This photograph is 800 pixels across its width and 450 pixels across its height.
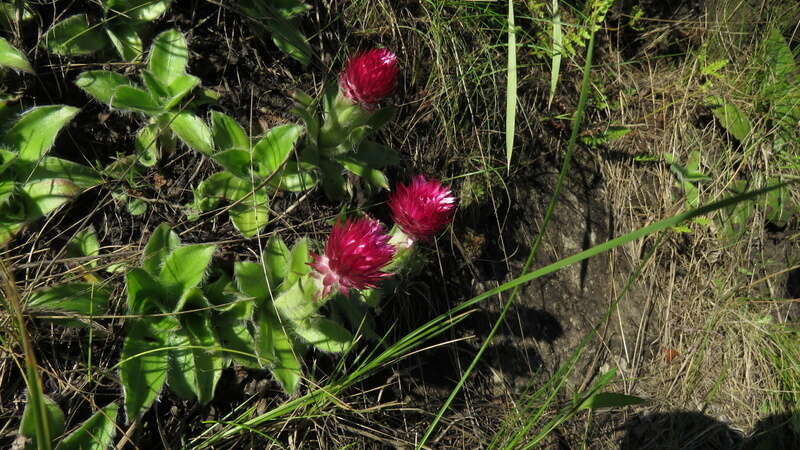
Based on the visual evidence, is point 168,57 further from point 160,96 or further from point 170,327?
point 170,327

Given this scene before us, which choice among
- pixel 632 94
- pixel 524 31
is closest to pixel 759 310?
pixel 632 94

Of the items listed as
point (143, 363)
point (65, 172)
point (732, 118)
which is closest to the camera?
point (143, 363)

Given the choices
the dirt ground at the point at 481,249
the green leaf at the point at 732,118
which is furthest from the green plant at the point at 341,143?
the green leaf at the point at 732,118

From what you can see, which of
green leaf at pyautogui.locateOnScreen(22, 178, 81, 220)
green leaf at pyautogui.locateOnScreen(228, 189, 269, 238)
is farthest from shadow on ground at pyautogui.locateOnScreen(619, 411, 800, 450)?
green leaf at pyautogui.locateOnScreen(22, 178, 81, 220)

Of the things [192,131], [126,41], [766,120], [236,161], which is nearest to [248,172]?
[236,161]

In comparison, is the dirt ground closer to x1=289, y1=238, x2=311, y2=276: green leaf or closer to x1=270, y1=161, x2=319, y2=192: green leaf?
x1=270, y1=161, x2=319, y2=192: green leaf

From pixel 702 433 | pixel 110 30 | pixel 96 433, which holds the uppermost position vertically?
pixel 110 30

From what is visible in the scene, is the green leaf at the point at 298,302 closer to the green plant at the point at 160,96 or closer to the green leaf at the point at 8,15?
the green plant at the point at 160,96
